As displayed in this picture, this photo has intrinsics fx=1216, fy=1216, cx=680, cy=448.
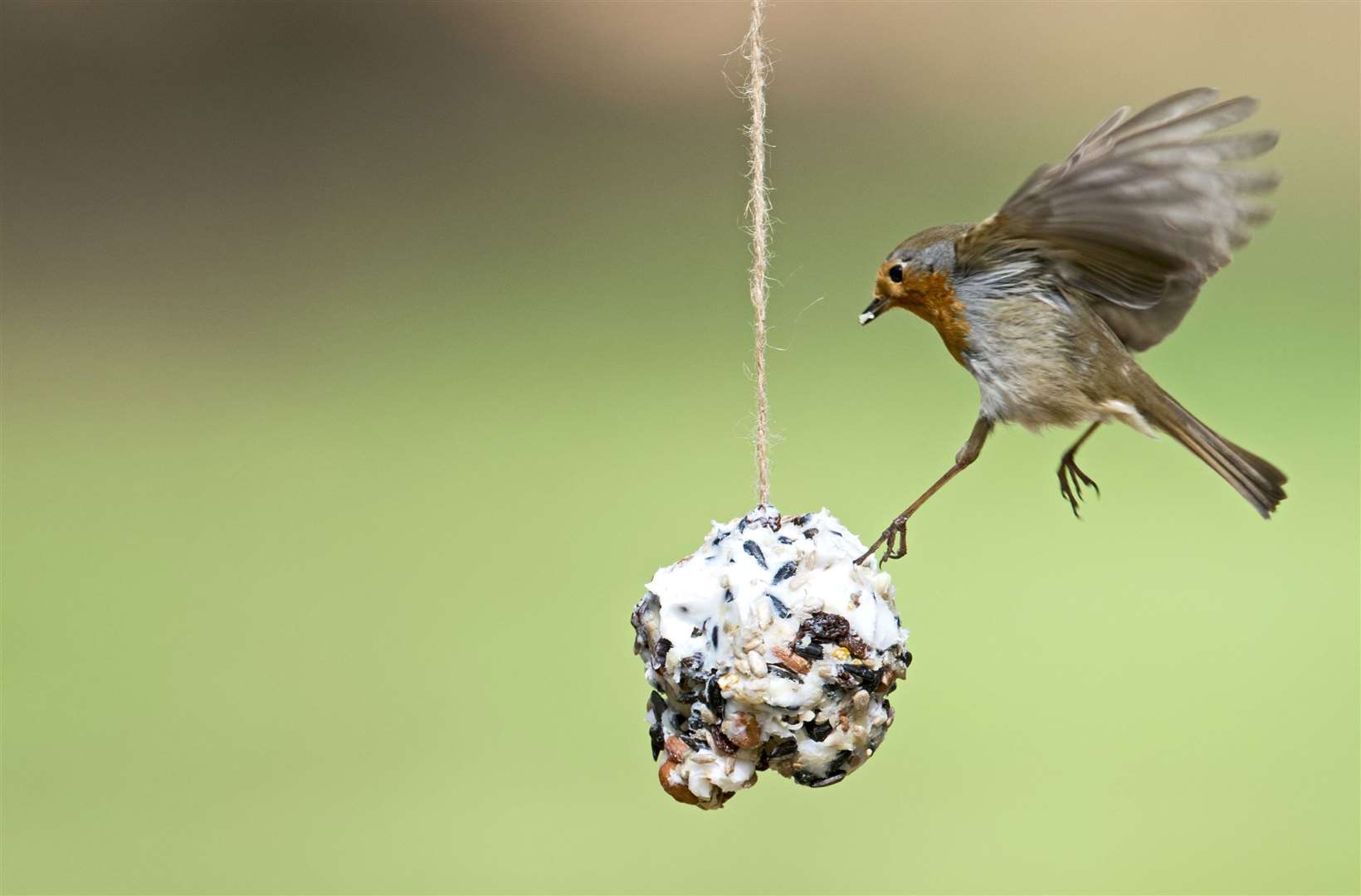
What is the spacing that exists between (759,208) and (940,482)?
28 centimetres

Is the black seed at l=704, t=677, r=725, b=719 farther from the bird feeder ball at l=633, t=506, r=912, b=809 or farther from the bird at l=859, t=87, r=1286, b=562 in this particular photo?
the bird at l=859, t=87, r=1286, b=562

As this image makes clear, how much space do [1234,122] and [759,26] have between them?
313 mm

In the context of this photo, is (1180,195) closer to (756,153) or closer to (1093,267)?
(1093,267)

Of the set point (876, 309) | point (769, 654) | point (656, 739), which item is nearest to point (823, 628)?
point (769, 654)

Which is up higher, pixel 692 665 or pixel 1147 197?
pixel 1147 197

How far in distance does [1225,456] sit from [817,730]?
1.31ft

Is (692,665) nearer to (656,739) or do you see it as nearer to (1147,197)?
(656,739)

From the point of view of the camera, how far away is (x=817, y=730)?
2.59ft

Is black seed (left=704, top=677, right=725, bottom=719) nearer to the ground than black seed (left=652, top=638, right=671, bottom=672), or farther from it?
nearer to the ground

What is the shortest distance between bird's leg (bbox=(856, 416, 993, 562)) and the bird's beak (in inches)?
4.8

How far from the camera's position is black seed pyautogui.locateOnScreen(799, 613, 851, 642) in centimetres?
77

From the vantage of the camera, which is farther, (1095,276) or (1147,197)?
(1095,276)

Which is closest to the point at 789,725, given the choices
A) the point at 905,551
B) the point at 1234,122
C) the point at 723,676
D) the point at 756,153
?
the point at 723,676

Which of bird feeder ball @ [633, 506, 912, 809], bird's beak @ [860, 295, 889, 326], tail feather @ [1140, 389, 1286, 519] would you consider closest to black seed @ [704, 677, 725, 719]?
bird feeder ball @ [633, 506, 912, 809]
